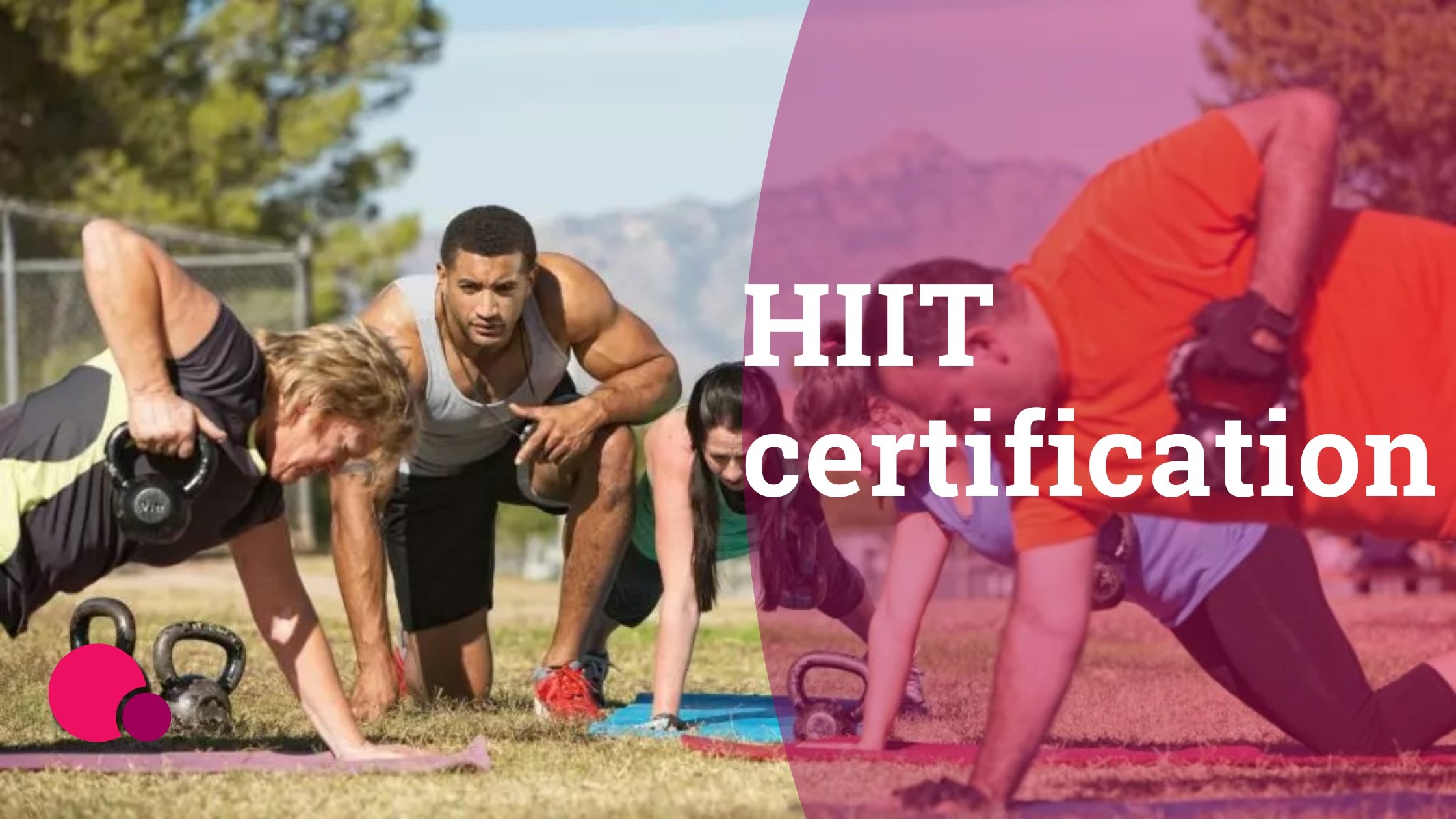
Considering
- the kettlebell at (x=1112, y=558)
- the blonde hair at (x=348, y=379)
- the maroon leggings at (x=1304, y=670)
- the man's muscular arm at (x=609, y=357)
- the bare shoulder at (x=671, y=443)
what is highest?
the blonde hair at (x=348, y=379)

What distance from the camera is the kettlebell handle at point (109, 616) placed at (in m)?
6.59

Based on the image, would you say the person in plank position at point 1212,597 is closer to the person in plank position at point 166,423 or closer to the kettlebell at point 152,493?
the person in plank position at point 166,423

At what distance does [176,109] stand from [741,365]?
22.4 m

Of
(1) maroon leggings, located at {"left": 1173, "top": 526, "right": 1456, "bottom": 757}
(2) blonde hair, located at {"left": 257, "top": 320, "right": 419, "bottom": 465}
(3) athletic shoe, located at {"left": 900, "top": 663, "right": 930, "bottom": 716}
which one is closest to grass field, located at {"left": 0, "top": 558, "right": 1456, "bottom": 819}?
(3) athletic shoe, located at {"left": 900, "top": 663, "right": 930, "bottom": 716}

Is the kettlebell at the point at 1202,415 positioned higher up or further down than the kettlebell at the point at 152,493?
higher up

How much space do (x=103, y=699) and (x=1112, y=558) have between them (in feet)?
8.78

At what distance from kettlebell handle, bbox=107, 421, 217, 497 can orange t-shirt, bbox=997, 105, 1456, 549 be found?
1602 mm

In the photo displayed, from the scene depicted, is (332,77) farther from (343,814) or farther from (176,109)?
(343,814)

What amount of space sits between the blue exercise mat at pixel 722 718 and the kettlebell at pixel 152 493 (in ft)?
6.07

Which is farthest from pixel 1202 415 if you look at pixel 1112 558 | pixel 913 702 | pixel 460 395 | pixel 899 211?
pixel 899 211

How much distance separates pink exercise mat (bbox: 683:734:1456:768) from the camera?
567 cm

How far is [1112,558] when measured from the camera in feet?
19.6

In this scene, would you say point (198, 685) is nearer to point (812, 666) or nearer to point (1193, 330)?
point (812, 666)

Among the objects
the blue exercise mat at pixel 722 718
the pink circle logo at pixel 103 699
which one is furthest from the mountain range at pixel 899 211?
the pink circle logo at pixel 103 699
